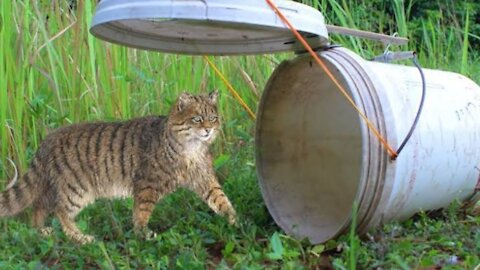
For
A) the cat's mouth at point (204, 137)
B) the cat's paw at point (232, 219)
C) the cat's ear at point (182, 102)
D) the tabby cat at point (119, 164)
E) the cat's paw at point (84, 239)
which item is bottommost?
the cat's paw at point (84, 239)

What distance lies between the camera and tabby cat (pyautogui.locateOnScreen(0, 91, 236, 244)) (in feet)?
11.3

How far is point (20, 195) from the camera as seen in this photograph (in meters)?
3.55

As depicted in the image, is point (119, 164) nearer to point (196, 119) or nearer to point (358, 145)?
Result: point (196, 119)

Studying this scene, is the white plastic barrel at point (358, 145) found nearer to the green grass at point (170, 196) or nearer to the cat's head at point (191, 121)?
the green grass at point (170, 196)

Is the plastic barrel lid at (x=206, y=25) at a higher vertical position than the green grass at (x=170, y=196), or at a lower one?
higher

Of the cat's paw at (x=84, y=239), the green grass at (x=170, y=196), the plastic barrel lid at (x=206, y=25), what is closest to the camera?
the plastic barrel lid at (x=206, y=25)

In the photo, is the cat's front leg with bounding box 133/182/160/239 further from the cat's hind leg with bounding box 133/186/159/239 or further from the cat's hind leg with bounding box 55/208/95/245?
the cat's hind leg with bounding box 55/208/95/245

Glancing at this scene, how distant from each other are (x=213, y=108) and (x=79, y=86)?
3.26 ft

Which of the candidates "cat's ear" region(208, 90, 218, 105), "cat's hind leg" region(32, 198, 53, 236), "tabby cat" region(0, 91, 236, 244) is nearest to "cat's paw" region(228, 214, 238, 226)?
"tabby cat" region(0, 91, 236, 244)

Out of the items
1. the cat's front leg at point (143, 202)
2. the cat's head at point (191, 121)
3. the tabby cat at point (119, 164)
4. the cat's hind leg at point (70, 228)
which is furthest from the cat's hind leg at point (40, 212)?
the cat's head at point (191, 121)

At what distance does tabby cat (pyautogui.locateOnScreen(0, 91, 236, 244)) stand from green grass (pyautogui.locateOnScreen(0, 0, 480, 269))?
0.11 metres

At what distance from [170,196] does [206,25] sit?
1.02 meters

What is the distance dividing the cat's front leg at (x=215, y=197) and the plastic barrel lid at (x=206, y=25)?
64 cm

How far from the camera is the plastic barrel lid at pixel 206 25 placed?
249cm
